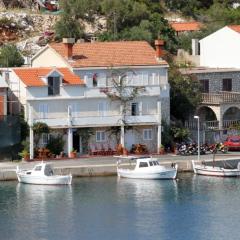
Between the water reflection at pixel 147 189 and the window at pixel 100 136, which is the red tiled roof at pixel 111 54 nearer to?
the window at pixel 100 136

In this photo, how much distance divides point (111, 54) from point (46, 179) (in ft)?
41.0

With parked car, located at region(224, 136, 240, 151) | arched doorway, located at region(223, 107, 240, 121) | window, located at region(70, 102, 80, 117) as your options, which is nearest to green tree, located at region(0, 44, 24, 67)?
window, located at region(70, 102, 80, 117)

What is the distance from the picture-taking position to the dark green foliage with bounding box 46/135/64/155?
88.0 meters

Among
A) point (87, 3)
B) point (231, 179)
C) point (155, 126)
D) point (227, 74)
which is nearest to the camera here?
point (231, 179)

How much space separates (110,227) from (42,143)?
1882 cm

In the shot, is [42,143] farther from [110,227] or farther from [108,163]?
[110,227]

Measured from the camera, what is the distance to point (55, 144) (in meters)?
88.1

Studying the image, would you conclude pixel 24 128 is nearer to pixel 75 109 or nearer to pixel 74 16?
pixel 75 109

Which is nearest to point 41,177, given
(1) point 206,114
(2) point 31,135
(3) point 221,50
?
(2) point 31,135

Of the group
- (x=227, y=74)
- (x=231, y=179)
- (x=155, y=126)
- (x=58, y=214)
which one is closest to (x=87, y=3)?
(x=227, y=74)

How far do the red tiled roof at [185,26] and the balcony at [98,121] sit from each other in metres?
32.9

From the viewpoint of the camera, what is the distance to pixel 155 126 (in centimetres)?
9106

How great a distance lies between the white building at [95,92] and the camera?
87938 mm

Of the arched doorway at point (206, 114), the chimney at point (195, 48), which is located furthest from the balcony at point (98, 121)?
the chimney at point (195, 48)
